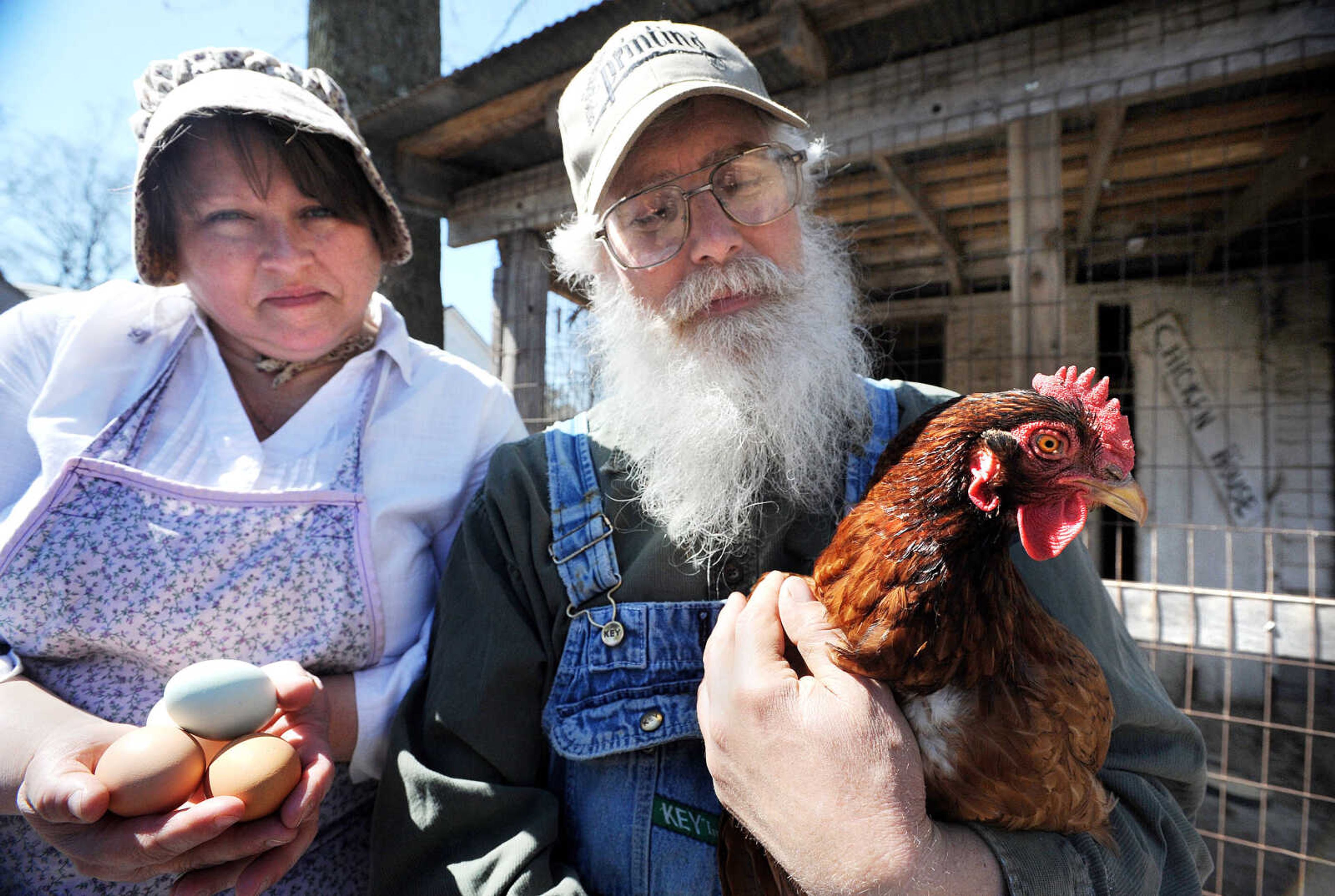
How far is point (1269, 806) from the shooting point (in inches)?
143

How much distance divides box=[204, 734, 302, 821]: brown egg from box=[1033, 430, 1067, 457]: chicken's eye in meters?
1.39

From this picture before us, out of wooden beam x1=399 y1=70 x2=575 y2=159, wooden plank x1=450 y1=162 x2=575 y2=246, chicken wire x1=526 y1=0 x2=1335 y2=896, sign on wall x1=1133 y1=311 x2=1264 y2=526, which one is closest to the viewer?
chicken wire x1=526 y1=0 x2=1335 y2=896

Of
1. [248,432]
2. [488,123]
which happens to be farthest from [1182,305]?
[248,432]

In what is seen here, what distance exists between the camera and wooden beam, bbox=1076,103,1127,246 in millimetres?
3168

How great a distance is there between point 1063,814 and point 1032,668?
9.1 inches

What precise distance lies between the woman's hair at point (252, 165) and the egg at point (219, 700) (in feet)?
3.53

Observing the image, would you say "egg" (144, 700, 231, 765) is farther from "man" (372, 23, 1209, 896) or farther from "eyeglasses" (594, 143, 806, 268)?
"eyeglasses" (594, 143, 806, 268)

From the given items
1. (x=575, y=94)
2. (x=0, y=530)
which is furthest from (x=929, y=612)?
(x=0, y=530)

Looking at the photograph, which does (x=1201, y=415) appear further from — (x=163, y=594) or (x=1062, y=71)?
(x=163, y=594)

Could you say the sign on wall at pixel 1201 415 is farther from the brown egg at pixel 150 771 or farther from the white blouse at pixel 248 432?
the brown egg at pixel 150 771

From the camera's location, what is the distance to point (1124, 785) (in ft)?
3.97

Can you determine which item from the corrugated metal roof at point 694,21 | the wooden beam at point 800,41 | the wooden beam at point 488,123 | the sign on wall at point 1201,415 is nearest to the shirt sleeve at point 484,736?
the wooden beam at point 800,41

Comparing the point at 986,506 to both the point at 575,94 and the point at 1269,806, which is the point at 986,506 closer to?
the point at 575,94

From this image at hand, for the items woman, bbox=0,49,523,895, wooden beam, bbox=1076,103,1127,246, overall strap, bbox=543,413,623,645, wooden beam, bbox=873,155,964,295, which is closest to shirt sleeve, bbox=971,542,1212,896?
overall strap, bbox=543,413,623,645
